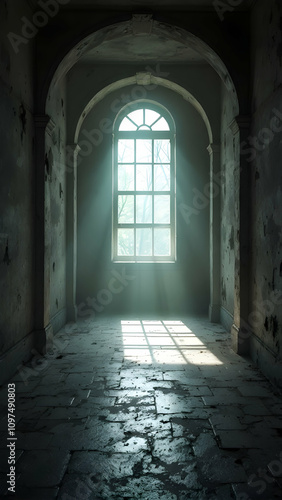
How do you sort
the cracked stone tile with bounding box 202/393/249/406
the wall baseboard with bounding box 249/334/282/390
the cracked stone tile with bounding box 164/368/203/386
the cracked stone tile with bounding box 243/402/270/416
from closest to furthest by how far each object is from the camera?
the cracked stone tile with bounding box 243/402/270/416 < the cracked stone tile with bounding box 202/393/249/406 < the wall baseboard with bounding box 249/334/282/390 < the cracked stone tile with bounding box 164/368/203/386

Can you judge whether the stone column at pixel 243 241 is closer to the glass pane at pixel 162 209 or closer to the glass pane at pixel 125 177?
the glass pane at pixel 162 209

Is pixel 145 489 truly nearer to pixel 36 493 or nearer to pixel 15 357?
pixel 36 493

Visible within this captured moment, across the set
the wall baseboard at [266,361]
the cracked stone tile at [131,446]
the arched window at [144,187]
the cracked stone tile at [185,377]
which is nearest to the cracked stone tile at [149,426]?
the cracked stone tile at [131,446]

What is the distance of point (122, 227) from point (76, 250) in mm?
999

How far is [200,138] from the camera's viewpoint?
24.6ft

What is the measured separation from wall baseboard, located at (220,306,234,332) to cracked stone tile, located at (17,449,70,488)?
12.6ft

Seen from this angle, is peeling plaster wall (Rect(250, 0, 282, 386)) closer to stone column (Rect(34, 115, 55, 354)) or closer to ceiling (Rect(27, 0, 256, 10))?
ceiling (Rect(27, 0, 256, 10))

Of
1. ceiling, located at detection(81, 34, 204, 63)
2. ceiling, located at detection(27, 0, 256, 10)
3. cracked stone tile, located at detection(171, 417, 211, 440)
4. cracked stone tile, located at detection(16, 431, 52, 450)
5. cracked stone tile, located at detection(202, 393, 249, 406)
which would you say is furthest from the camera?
ceiling, located at detection(81, 34, 204, 63)

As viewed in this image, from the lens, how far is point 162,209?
303 inches

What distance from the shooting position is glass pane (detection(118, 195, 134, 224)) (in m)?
7.68

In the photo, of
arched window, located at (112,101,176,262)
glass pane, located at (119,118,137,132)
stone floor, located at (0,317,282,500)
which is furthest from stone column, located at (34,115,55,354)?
glass pane, located at (119,118,137,132)

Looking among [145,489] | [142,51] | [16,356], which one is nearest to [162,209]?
[142,51]

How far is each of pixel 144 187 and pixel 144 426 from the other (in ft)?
17.8

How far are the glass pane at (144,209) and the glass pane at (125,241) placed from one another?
1.00ft
